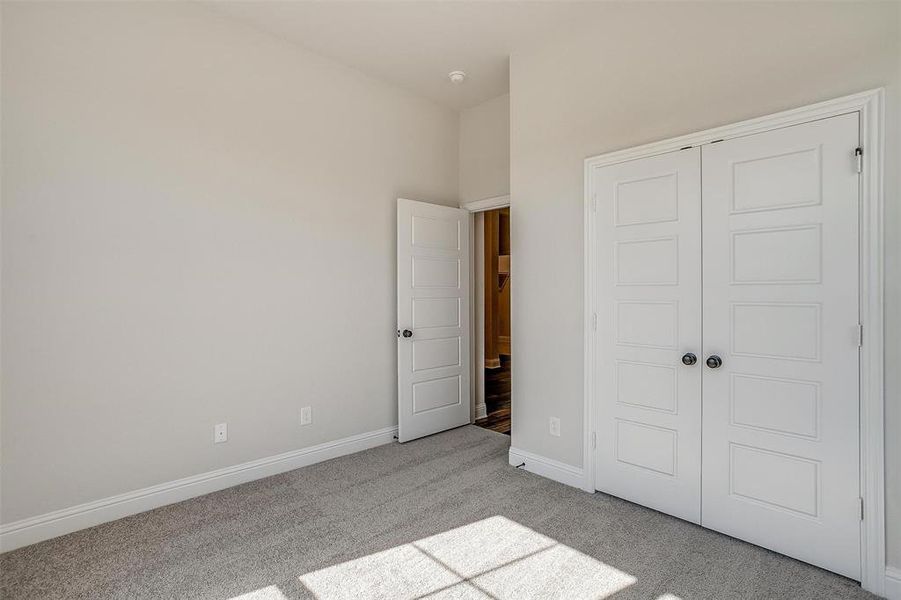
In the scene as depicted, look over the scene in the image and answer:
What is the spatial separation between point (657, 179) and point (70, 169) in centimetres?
318

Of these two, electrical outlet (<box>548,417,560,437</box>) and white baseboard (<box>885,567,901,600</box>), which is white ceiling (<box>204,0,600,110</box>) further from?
white baseboard (<box>885,567,901,600</box>)

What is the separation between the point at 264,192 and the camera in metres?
3.13

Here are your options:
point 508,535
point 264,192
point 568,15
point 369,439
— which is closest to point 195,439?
point 369,439

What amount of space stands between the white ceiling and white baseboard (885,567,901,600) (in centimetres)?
317

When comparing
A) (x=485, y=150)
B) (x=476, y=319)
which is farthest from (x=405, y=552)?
(x=485, y=150)

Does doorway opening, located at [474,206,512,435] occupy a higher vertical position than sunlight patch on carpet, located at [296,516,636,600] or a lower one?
higher

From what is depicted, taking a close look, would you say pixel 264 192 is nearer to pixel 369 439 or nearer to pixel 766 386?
pixel 369 439

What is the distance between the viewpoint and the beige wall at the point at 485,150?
4042 mm

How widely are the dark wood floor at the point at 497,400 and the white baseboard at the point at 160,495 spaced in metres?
1.25

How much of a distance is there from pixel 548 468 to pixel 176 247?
2781mm

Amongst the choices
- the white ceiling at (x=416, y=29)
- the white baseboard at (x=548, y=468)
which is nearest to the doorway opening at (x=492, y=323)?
A: the white baseboard at (x=548, y=468)

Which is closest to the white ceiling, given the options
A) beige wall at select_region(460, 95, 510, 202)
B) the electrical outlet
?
beige wall at select_region(460, 95, 510, 202)

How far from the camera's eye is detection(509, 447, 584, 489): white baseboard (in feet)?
9.66

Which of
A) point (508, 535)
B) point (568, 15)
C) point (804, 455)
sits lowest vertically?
point (508, 535)
